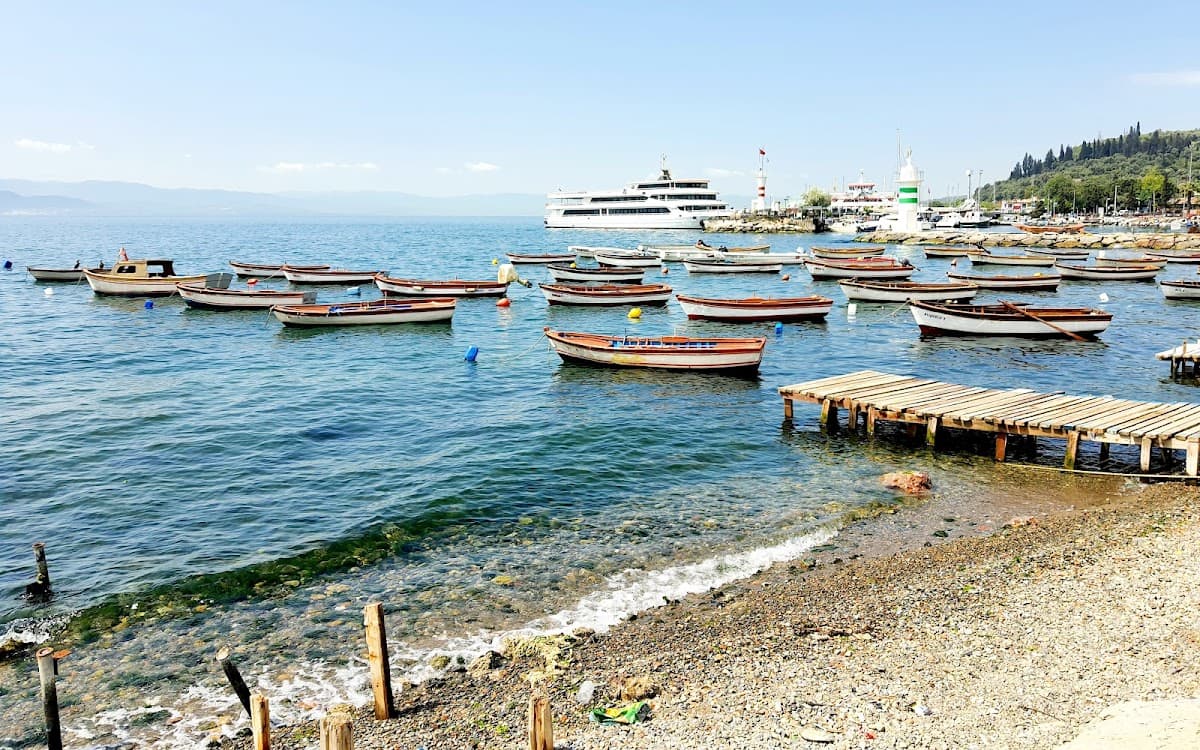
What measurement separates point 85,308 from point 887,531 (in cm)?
4738

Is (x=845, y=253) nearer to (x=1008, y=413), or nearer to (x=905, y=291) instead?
(x=905, y=291)

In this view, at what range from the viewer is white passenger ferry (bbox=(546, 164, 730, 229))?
13625cm

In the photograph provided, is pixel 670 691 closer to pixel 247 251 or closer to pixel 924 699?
pixel 924 699

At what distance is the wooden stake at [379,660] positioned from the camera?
870cm

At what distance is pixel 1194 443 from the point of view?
16125mm

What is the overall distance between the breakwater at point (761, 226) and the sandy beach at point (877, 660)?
397ft

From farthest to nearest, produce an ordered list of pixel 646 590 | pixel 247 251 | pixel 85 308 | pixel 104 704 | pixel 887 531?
pixel 247 251
pixel 85 308
pixel 887 531
pixel 646 590
pixel 104 704

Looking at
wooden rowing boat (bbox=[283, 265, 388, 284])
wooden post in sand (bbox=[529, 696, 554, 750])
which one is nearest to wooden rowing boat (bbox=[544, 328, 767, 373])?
wooden post in sand (bbox=[529, 696, 554, 750])

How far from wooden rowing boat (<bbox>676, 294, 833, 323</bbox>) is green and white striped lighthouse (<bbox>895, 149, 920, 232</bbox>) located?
2723 inches

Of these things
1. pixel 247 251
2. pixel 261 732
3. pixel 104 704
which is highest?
pixel 247 251

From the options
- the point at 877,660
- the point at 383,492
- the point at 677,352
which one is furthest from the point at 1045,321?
the point at 877,660

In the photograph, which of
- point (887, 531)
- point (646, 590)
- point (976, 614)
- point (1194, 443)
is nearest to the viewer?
point (976, 614)

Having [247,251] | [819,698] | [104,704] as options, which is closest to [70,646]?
[104,704]

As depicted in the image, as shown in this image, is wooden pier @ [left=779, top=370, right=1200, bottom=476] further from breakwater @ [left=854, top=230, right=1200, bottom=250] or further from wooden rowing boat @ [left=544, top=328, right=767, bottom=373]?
breakwater @ [left=854, top=230, right=1200, bottom=250]
